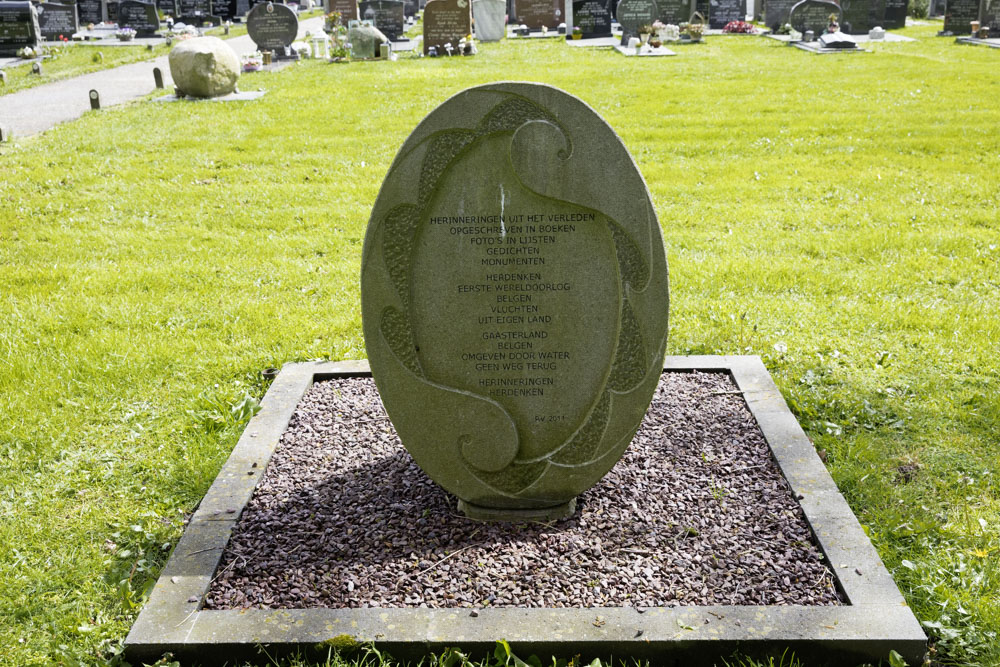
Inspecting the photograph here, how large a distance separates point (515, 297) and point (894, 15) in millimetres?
28990

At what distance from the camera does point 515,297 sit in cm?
385

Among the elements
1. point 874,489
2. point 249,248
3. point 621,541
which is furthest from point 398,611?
point 249,248

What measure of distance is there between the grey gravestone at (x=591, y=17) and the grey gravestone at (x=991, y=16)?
34.6 ft

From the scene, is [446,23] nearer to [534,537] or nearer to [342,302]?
[342,302]

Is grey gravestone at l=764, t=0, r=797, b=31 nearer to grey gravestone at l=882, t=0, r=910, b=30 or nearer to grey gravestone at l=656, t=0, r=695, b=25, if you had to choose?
grey gravestone at l=656, t=0, r=695, b=25

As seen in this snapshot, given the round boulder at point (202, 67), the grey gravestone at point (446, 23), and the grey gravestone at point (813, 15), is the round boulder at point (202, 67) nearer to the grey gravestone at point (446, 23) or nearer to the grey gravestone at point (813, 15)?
the grey gravestone at point (446, 23)

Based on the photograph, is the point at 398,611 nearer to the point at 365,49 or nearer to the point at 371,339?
the point at 371,339

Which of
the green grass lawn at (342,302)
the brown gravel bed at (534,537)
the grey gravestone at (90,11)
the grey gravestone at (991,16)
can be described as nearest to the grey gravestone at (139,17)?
the grey gravestone at (90,11)

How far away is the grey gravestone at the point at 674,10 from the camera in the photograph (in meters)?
26.5

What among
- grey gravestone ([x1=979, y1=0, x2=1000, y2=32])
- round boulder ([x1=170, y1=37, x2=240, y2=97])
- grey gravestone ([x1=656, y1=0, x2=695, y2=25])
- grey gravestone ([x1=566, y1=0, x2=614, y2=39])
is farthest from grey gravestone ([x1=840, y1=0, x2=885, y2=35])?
round boulder ([x1=170, y1=37, x2=240, y2=97])

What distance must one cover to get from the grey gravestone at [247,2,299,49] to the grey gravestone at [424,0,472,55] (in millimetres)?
3589

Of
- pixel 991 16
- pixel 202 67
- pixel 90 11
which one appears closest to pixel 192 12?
pixel 90 11

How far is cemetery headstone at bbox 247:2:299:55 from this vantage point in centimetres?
2286

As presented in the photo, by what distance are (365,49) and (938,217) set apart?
17.4 meters
